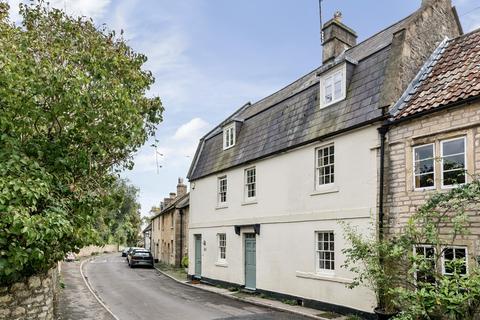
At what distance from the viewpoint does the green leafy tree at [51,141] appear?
7266mm

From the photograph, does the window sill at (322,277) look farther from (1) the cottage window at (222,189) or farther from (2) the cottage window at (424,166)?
(1) the cottage window at (222,189)

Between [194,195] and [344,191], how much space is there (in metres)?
12.8

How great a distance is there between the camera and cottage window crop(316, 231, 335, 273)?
45.5 feet

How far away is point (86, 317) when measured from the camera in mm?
13016

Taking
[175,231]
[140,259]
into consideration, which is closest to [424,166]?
[175,231]

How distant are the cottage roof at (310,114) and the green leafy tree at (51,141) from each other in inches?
280

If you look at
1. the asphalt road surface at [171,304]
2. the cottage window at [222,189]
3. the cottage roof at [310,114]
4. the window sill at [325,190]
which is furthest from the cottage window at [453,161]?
the cottage window at [222,189]

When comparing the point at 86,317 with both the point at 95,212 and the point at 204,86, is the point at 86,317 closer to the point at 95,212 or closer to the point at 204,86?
the point at 95,212

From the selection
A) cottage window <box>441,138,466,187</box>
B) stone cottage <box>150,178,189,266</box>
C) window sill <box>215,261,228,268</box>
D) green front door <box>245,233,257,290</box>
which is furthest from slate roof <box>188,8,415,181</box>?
stone cottage <box>150,178,189,266</box>

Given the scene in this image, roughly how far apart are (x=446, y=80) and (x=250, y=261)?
434 inches

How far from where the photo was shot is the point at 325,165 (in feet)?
47.4

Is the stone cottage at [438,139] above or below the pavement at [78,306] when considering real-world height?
above

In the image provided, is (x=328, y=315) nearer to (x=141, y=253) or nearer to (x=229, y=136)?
(x=229, y=136)

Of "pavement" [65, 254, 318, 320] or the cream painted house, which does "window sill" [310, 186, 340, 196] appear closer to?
the cream painted house
